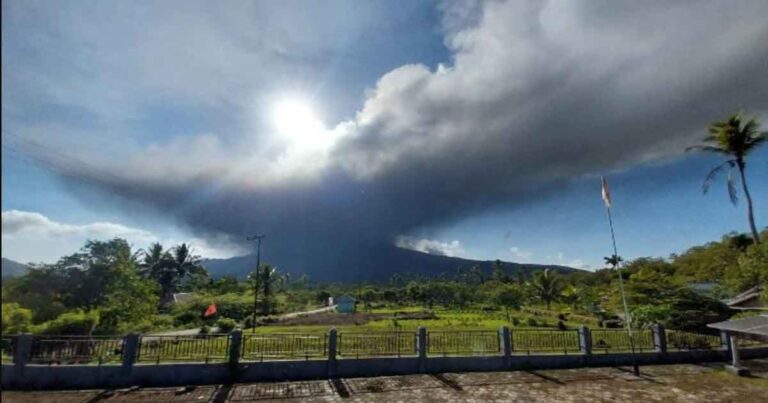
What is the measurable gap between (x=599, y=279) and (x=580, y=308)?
26.2 meters

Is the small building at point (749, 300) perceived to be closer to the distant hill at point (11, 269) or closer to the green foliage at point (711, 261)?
the green foliage at point (711, 261)

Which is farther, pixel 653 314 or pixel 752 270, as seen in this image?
pixel 752 270

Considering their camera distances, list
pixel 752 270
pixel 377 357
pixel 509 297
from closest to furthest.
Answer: pixel 377 357 < pixel 752 270 < pixel 509 297

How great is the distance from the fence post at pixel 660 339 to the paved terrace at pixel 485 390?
176 cm

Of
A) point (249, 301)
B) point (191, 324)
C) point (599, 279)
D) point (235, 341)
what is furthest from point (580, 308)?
point (235, 341)

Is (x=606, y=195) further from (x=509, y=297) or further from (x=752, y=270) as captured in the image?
(x=509, y=297)

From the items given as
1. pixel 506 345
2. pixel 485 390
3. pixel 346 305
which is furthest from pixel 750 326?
pixel 346 305

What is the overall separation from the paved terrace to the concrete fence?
37 cm

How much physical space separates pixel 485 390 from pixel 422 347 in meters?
2.57

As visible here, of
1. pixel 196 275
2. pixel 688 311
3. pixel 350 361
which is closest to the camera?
pixel 350 361

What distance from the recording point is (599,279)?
226 feet

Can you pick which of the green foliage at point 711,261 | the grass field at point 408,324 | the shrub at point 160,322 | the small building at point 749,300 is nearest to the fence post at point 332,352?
the shrub at point 160,322

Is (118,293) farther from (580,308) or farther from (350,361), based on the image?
(580,308)

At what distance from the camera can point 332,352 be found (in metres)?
12.3
